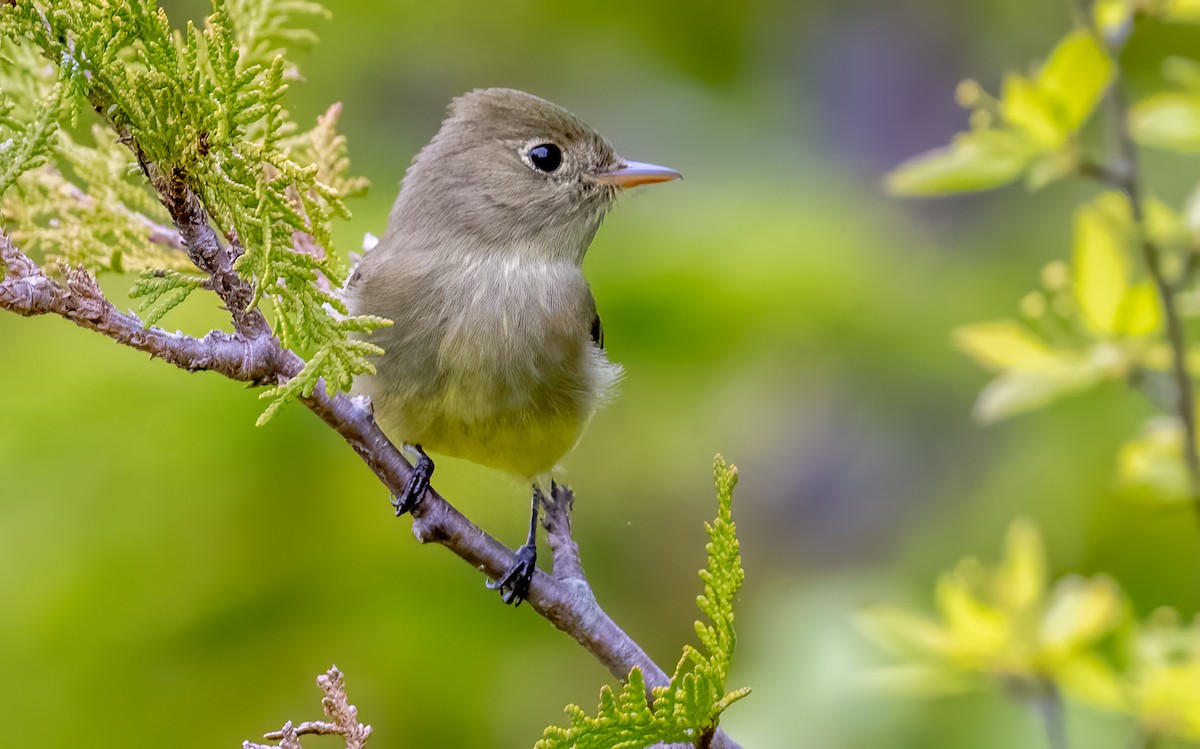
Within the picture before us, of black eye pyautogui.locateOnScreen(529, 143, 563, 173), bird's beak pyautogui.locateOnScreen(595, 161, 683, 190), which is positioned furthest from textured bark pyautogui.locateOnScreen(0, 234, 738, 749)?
black eye pyautogui.locateOnScreen(529, 143, 563, 173)

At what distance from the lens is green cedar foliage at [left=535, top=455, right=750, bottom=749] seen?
4.73 ft

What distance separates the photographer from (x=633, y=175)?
3.16 metres

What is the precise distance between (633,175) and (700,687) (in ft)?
6.24

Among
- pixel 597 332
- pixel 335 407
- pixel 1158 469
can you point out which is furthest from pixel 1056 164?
pixel 597 332

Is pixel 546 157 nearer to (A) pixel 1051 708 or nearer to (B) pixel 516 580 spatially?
(B) pixel 516 580

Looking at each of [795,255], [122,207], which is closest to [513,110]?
[795,255]

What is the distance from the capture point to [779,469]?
4598 mm

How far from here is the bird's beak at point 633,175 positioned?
309cm

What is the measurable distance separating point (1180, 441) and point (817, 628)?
155 centimetres

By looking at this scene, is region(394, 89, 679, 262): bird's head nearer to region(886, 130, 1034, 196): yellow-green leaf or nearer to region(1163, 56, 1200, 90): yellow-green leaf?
region(886, 130, 1034, 196): yellow-green leaf

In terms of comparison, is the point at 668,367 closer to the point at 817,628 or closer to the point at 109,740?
the point at 817,628

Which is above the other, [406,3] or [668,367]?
[406,3]

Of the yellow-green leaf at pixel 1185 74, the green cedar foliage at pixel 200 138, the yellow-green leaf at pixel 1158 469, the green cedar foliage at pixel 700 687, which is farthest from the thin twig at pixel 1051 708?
the green cedar foliage at pixel 200 138

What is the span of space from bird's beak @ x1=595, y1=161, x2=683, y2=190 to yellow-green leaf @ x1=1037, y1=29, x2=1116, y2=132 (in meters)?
1.21
